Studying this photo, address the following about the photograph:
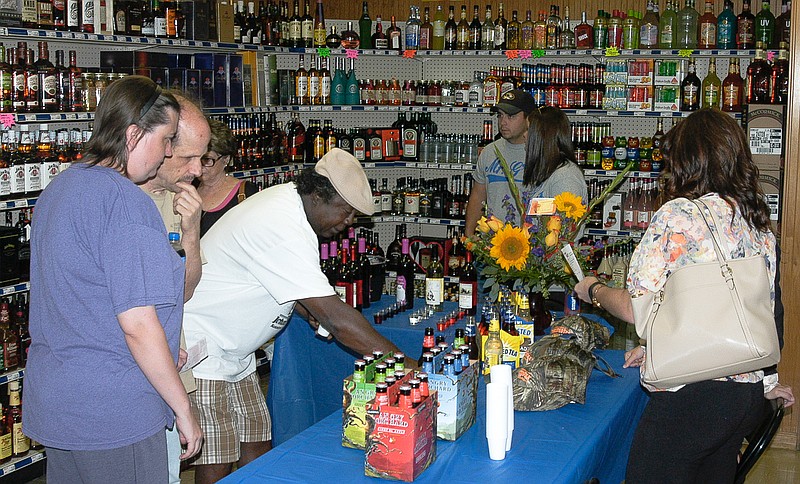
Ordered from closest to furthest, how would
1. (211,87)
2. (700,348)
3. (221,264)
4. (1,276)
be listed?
(700,348) → (221,264) → (1,276) → (211,87)

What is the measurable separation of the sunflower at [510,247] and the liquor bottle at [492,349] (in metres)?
0.38

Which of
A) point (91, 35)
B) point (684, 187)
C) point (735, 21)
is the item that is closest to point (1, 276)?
point (91, 35)

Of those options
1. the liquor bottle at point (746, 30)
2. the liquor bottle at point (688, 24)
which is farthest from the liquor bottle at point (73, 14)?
the liquor bottle at point (746, 30)

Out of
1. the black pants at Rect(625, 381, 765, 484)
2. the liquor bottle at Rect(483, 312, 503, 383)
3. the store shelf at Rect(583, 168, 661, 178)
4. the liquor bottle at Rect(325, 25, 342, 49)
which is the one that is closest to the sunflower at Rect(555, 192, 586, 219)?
the liquor bottle at Rect(483, 312, 503, 383)

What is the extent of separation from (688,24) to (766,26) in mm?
529

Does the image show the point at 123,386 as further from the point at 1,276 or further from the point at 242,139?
the point at 242,139

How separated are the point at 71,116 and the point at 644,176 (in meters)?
3.82

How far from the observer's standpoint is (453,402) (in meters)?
2.45

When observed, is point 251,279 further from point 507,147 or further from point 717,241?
point 507,147

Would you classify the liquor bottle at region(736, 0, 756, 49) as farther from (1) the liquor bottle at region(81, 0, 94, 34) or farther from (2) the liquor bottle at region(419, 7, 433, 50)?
(1) the liquor bottle at region(81, 0, 94, 34)

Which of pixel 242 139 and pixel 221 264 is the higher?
pixel 242 139

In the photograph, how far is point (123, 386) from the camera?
2.14m

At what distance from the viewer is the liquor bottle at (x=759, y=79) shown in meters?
5.64

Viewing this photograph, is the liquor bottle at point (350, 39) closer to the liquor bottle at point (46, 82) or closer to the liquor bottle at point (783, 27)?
the liquor bottle at point (46, 82)
